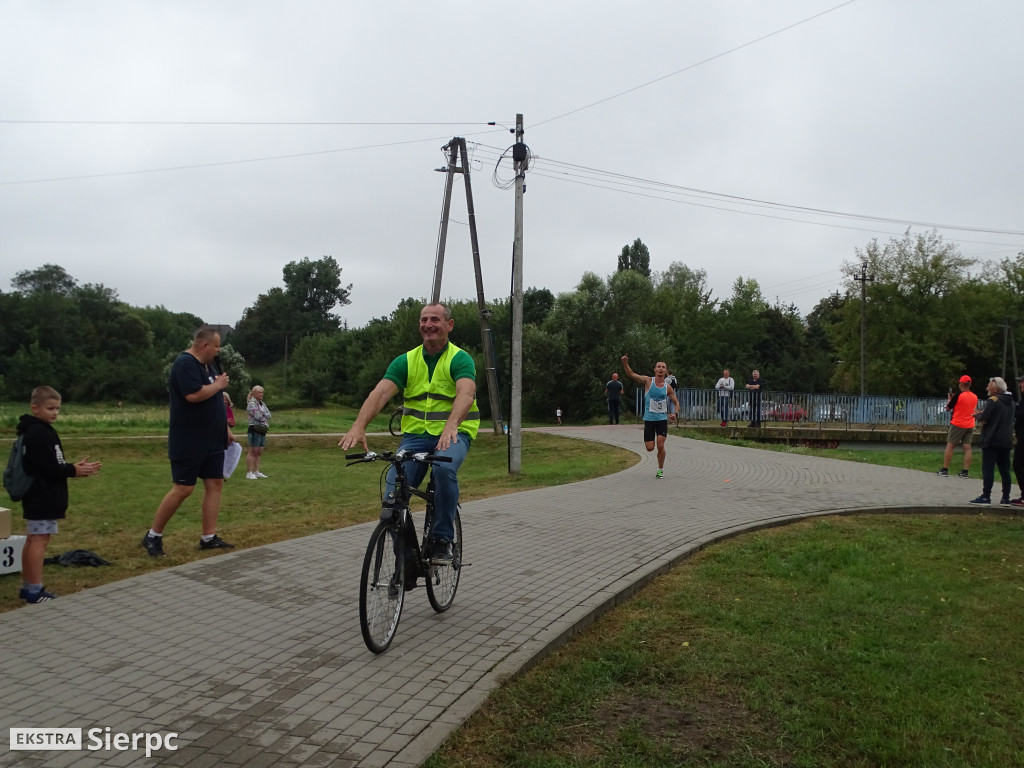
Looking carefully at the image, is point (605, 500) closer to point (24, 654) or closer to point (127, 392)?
point (24, 654)

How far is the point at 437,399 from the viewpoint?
17.7 ft

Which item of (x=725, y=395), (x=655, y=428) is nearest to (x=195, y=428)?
(x=655, y=428)

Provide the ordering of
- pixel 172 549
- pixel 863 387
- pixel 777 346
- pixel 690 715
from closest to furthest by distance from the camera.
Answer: pixel 690 715 < pixel 172 549 < pixel 863 387 < pixel 777 346

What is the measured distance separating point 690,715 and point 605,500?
7.18 m

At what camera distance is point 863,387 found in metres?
51.3

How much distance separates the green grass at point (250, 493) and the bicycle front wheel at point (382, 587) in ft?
9.51

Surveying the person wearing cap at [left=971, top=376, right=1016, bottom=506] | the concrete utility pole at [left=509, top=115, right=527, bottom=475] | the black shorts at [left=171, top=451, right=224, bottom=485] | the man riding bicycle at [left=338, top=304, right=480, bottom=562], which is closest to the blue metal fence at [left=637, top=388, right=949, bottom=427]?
the concrete utility pole at [left=509, top=115, right=527, bottom=475]

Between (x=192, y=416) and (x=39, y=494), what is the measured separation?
1.64 metres

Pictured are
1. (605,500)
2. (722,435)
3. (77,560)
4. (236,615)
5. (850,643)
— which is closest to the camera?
(850,643)

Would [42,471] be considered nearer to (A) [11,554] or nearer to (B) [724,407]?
(A) [11,554]

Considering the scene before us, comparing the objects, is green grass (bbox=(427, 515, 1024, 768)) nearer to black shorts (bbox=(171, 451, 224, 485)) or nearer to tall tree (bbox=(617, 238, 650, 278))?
black shorts (bbox=(171, 451, 224, 485))

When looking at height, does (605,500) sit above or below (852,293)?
below

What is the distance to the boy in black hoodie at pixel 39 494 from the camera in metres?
5.73

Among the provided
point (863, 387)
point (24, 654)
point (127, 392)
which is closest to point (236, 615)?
point (24, 654)
